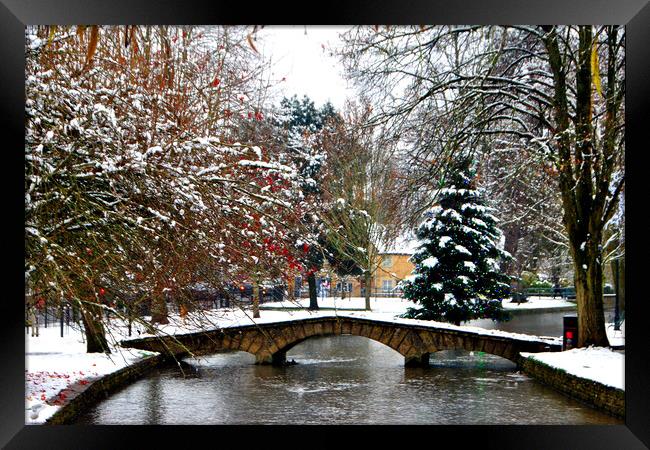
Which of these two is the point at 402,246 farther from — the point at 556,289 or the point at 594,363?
the point at 556,289

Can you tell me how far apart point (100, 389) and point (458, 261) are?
21.2ft

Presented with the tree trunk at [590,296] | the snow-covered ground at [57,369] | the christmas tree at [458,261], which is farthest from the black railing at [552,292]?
the snow-covered ground at [57,369]

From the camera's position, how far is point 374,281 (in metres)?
12.2

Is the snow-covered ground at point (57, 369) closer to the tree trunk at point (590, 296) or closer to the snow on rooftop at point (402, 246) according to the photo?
the snow on rooftop at point (402, 246)

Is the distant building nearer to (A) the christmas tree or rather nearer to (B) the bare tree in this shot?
(A) the christmas tree

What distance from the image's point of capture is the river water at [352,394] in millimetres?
7531

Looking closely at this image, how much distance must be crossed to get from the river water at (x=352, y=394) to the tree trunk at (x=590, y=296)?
Result: 85cm

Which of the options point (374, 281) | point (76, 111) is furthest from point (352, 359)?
point (76, 111)

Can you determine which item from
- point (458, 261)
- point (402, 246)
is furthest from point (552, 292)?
point (402, 246)

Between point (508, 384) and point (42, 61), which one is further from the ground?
point (42, 61)

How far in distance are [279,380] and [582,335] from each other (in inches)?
193

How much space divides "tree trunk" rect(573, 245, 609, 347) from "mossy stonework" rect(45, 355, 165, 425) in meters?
5.50
